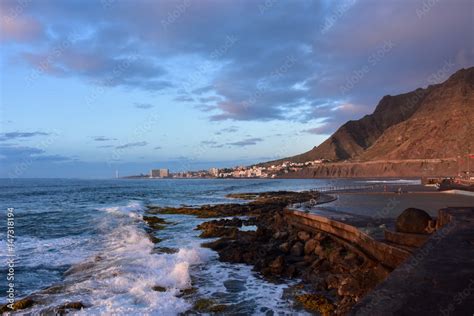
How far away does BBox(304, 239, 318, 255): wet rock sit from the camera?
1527 cm

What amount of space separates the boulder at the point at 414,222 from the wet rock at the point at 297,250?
559 centimetres

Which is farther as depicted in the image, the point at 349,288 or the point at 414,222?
the point at 414,222

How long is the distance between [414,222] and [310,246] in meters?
5.86

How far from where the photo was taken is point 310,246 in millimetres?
15406

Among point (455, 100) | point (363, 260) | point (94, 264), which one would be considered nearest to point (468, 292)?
point (363, 260)

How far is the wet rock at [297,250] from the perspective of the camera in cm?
1534

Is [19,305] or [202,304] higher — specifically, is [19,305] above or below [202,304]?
above

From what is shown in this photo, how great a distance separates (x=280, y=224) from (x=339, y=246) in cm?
857

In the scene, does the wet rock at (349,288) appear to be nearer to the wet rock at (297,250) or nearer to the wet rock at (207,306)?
the wet rock at (207,306)

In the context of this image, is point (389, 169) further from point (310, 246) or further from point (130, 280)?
point (130, 280)

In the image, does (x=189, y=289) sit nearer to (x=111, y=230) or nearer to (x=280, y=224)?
(x=280, y=224)

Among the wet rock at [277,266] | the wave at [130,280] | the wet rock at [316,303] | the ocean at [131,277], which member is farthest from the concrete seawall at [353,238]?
the wave at [130,280]

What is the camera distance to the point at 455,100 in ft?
497

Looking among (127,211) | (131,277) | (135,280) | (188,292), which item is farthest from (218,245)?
(127,211)
